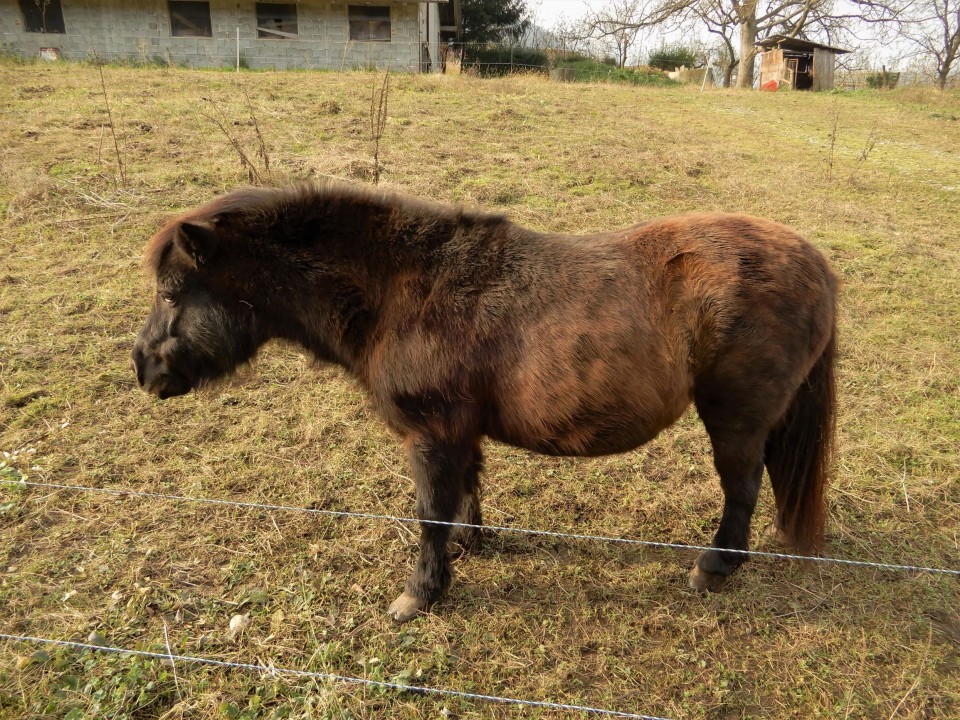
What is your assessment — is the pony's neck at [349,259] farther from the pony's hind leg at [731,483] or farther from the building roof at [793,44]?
the building roof at [793,44]

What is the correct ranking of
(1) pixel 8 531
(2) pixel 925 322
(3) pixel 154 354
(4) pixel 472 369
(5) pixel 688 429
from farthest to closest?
Answer: (2) pixel 925 322 → (5) pixel 688 429 → (1) pixel 8 531 → (3) pixel 154 354 → (4) pixel 472 369

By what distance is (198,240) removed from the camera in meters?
2.51

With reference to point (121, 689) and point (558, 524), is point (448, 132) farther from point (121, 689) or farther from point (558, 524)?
point (121, 689)

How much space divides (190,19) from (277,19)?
2900mm

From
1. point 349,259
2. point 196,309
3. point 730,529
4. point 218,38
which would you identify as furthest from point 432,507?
point 218,38

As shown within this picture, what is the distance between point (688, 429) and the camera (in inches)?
170

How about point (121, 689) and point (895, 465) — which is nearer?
point (121, 689)

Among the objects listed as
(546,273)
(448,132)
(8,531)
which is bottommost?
(8,531)

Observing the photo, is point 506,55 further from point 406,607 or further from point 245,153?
point 406,607

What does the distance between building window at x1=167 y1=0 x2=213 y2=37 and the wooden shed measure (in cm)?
2193

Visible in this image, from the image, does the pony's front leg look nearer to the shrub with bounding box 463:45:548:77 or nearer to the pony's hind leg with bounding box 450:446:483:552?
the pony's hind leg with bounding box 450:446:483:552

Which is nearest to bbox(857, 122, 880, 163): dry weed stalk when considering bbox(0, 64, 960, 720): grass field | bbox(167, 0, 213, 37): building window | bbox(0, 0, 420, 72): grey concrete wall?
bbox(0, 64, 960, 720): grass field

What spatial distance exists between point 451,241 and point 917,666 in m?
2.89

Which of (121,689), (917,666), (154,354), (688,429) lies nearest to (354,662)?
(121,689)
